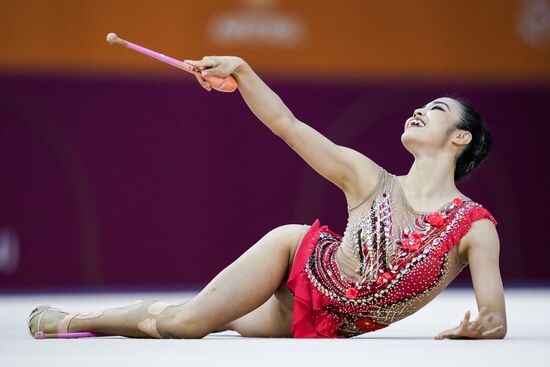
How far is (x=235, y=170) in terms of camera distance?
7.22 meters

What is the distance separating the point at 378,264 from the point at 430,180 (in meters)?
0.37

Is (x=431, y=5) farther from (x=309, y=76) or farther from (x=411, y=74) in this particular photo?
(x=309, y=76)

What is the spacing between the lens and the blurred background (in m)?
6.77

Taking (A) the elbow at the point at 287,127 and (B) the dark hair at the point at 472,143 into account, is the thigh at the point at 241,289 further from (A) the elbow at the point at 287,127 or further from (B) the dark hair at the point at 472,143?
(B) the dark hair at the point at 472,143

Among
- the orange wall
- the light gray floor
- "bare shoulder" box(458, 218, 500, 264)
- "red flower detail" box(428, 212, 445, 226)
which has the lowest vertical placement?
the light gray floor

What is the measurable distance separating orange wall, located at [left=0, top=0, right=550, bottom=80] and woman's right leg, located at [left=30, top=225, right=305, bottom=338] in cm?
353

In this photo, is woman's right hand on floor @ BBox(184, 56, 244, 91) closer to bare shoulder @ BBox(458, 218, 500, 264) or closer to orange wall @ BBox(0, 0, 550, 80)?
bare shoulder @ BBox(458, 218, 500, 264)

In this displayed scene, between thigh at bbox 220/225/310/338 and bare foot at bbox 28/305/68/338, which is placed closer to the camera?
bare foot at bbox 28/305/68/338

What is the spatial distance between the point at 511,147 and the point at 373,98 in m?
1.20

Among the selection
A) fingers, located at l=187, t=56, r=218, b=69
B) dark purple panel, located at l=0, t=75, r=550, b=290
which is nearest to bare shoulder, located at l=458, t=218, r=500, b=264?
fingers, located at l=187, t=56, r=218, b=69

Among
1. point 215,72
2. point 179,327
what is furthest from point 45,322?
point 215,72

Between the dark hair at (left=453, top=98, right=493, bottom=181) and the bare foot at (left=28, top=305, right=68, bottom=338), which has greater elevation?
the dark hair at (left=453, top=98, right=493, bottom=181)

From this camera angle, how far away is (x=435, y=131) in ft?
11.5

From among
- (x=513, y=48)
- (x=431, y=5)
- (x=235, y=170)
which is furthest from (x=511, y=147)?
(x=235, y=170)
